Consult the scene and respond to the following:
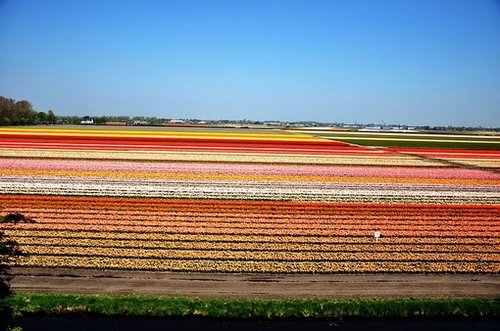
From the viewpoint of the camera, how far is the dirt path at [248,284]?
12664mm

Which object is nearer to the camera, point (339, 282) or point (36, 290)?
point (36, 290)

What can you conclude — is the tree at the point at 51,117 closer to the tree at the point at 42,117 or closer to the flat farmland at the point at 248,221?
the tree at the point at 42,117

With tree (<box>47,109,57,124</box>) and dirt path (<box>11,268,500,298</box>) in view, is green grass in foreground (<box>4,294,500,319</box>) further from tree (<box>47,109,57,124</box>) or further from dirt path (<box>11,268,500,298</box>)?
tree (<box>47,109,57,124</box>)

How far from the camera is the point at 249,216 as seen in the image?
21125 millimetres

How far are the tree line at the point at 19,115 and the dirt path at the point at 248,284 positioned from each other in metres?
110

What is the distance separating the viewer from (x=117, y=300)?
1184 cm

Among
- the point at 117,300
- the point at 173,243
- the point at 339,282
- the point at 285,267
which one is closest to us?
the point at 117,300

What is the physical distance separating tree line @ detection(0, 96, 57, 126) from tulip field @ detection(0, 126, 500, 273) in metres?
84.1

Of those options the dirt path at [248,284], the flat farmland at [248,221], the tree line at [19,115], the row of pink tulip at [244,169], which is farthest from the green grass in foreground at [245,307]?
the tree line at [19,115]

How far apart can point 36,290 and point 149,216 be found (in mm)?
8290

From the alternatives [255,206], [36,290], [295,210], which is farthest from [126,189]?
[36,290]

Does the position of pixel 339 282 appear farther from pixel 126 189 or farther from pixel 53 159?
pixel 53 159

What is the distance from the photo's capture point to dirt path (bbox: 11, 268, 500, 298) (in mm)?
12664

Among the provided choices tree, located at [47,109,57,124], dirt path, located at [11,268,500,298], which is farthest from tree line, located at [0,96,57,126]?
dirt path, located at [11,268,500,298]
